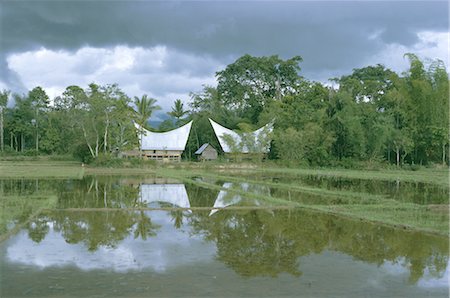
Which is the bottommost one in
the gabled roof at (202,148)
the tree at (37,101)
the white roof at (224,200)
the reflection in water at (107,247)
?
the white roof at (224,200)

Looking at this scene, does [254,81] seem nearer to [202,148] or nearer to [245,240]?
[202,148]

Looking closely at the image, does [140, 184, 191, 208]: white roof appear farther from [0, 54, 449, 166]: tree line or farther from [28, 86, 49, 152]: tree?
[28, 86, 49, 152]: tree

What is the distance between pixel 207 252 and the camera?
717 centimetres

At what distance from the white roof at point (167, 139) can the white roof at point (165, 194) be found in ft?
55.8

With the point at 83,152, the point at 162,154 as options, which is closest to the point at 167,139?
the point at 162,154

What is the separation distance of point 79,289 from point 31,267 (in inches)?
51.9

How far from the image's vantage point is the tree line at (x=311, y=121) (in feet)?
93.6

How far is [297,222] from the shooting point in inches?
392

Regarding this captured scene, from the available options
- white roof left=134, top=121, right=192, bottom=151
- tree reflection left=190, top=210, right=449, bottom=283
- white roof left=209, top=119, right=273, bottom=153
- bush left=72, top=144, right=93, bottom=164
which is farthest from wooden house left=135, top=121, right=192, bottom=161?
tree reflection left=190, top=210, right=449, bottom=283

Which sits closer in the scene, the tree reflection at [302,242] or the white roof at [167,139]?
the tree reflection at [302,242]

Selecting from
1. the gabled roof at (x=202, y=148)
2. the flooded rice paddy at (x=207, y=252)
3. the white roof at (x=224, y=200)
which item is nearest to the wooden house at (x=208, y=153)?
the gabled roof at (x=202, y=148)

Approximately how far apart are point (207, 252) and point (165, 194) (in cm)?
879

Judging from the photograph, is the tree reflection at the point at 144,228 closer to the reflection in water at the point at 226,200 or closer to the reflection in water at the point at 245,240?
the reflection in water at the point at 245,240

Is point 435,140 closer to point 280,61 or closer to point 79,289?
point 280,61
